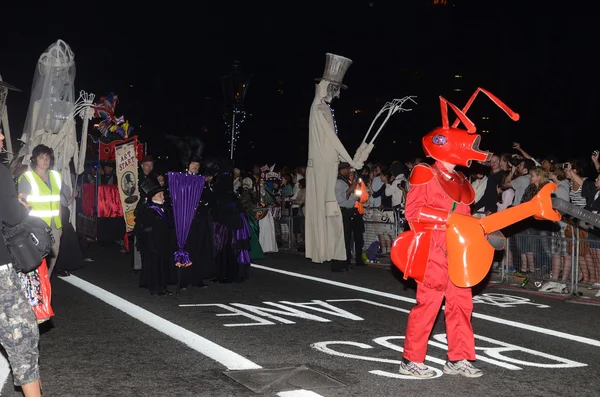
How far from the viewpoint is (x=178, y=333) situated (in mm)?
7953

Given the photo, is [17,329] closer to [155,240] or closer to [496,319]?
[496,319]

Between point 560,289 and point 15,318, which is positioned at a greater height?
point 15,318

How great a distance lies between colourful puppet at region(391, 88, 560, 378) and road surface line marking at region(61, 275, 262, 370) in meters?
1.45

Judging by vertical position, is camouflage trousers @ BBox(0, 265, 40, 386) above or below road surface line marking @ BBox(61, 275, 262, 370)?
above

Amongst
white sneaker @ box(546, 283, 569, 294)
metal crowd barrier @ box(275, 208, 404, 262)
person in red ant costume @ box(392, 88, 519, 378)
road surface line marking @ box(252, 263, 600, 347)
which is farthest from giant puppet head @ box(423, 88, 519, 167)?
metal crowd barrier @ box(275, 208, 404, 262)

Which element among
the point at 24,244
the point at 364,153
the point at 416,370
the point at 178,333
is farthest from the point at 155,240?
the point at 24,244

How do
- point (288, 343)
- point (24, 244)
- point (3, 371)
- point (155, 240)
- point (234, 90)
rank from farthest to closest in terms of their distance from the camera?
point (234, 90)
point (155, 240)
point (288, 343)
point (3, 371)
point (24, 244)

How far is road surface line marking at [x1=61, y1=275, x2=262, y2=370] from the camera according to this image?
670 centimetres

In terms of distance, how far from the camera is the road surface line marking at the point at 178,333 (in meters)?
6.70

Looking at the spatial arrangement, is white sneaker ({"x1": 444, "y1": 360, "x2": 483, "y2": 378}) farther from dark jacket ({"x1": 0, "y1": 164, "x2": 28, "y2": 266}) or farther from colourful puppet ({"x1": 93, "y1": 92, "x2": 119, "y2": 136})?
colourful puppet ({"x1": 93, "y1": 92, "x2": 119, "y2": 136})

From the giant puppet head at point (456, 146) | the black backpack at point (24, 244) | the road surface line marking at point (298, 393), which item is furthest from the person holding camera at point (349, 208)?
the black backpack at point (24, 244)

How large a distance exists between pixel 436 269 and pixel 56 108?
9.27 m

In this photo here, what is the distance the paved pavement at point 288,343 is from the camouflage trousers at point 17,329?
1.01 meters

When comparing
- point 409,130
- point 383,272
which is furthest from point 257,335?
point 409,130
